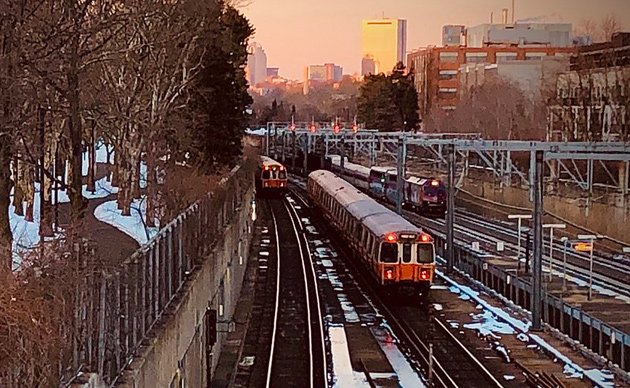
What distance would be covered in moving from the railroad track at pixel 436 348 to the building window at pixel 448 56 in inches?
4726

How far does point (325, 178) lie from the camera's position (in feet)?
185

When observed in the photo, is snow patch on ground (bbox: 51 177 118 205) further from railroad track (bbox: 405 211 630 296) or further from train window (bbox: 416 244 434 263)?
train window (bbox: 416 244 434 263)

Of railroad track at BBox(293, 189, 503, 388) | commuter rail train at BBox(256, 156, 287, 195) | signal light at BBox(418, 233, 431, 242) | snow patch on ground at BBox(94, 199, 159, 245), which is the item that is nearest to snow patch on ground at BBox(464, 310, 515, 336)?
railroad track at BBox(293, 189, 503, 388)

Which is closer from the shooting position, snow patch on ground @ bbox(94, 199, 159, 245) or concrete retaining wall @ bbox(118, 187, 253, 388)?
concrete retaining wall @ bbox(118, 187, 253, 388)

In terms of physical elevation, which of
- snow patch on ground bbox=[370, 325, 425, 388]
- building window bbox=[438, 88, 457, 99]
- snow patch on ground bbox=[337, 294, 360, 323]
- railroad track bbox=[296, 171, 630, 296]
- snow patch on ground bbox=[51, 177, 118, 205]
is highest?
building window bbox=[438, 88, 457, 99]

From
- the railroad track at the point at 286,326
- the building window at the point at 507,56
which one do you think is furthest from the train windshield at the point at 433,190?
the building window at the point at 507,56

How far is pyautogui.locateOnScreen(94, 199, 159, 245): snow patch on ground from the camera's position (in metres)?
33.2

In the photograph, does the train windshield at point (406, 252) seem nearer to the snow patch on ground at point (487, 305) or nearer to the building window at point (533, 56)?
the snow patch on ground at point (487, 305)

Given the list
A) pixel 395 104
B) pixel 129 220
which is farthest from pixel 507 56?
pixel 129 220

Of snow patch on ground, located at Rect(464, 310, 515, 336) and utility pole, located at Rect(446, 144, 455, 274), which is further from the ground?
utility pole, located at Rect(446, 144, 455, 274)

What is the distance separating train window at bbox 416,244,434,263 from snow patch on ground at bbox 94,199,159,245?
8349 mm

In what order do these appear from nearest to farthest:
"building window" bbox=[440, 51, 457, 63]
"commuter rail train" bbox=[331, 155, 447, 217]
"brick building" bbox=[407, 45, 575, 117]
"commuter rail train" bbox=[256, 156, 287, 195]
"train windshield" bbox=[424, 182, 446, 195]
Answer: "train windshield" bbox=[424, 182, 446, 195] → "commuter rail train" bbox=[331, 155, 447, 217] → "commuter rail train" bbox=[256, 156, 287, 195] → "brick building" bbox=[407, 45, 575, 117] → "building window" bbox=[440, 51, 457, 63]

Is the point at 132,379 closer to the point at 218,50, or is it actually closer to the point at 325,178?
the point at 218,50

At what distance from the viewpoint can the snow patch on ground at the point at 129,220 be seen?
109 ft
